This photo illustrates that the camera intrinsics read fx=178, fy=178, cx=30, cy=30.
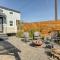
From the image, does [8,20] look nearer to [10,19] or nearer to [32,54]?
[10,19]

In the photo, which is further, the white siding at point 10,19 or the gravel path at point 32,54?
the white siding at point 10,19

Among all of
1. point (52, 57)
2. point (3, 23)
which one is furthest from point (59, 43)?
point (3, 23)


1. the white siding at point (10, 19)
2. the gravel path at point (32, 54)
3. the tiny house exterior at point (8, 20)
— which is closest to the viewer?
the gravel path at point (32, 54)

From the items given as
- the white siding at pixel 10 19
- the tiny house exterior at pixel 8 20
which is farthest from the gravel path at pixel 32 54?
the white siding at pixel 10 19

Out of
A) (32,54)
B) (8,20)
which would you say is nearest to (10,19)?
(8,20)

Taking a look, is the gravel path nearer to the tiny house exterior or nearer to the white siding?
the tiny house exterior

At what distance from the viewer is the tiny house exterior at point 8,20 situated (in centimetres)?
2383

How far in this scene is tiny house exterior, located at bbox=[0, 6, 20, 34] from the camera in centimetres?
2383

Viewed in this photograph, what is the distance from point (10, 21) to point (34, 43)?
1021 centimetres

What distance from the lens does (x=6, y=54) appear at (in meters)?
11.8

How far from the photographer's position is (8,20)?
2503 centimetres

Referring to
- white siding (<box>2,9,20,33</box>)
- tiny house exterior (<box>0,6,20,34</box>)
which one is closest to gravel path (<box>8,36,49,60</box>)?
tiny house exterior (<box>0,6,20,34</box>)

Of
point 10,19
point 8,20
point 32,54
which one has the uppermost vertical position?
point 10,19

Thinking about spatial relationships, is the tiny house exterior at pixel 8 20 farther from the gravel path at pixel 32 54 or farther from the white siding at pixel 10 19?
the gravel path at pixel 32 54
